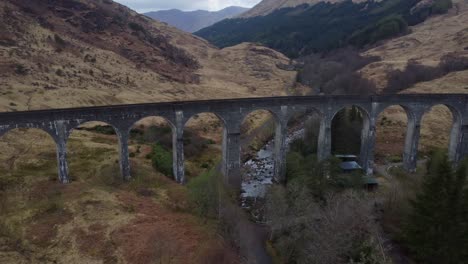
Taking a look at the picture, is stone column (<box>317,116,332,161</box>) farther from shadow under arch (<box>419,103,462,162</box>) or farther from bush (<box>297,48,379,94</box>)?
bush (<box>297,48,379,94</box>)

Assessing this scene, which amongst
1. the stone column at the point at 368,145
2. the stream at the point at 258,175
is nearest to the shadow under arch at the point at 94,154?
the stream at the point at 258,175

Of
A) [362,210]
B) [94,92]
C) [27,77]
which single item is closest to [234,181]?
[362,210]

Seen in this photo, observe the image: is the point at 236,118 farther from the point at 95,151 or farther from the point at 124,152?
the point at 95,151

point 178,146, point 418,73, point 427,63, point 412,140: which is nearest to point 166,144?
point 178,146

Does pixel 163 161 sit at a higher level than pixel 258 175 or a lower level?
higher

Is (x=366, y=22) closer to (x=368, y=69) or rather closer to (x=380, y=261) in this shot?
(x=368, y=69)

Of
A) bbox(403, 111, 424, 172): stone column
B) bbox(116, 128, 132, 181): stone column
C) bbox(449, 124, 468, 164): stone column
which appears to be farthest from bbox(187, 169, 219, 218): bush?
bbox(449, 124, 468, 164): stone column

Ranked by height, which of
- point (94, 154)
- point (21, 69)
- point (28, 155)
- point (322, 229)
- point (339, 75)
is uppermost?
point (21, 69)
